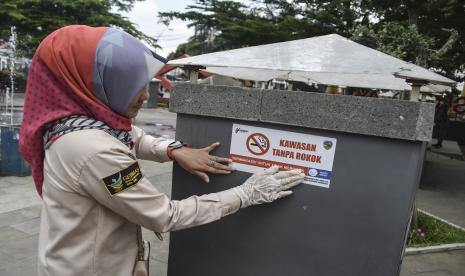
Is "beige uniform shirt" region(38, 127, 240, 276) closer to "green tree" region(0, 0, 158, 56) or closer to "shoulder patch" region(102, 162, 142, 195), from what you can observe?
"shoulder patch" region(102, 162, 142, 195)

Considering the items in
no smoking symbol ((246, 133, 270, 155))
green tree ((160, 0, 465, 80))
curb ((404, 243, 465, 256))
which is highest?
green tree ((160, 0, 465, 80))

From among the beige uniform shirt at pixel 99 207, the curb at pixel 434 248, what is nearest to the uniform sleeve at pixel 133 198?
the beige uniform shirt at pixel 99 207

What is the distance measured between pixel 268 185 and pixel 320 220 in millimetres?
A: 331

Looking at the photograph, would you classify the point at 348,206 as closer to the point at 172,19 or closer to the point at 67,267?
the point at 67,267

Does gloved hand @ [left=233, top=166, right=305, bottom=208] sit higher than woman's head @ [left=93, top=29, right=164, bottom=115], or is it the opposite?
woman's head @ [left=93, top=29, right=164, bottom=115]

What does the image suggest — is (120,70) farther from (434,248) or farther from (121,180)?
(434,248)

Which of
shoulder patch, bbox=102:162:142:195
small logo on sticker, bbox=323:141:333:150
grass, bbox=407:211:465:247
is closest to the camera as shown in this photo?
shoulder patch, bbox=102:162:142:195

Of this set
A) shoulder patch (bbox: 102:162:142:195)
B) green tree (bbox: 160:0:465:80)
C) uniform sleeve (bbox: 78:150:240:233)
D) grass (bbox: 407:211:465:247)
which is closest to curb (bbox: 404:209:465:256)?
grass (bbox: 407:211:465:247)

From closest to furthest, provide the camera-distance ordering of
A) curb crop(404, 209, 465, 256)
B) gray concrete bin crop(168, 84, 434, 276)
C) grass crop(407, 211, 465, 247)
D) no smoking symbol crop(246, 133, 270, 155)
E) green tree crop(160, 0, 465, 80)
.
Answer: gray concrete bin crop(168, 84, 434, 276) < no smoking symbol crop(246, 133, 270, 155) < curb crop(404, 209, 465, 256) < grass crop(407, 211, 465, 247) < green tree crop(160, 0, 465, 80)

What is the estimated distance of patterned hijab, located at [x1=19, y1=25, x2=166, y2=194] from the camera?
1.60m

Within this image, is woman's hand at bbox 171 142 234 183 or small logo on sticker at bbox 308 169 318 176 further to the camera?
woman's hand at bbox 171 142 234 183

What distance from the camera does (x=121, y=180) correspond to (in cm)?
158

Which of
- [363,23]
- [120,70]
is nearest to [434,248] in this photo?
[120,70]

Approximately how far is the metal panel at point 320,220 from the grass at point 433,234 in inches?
123
